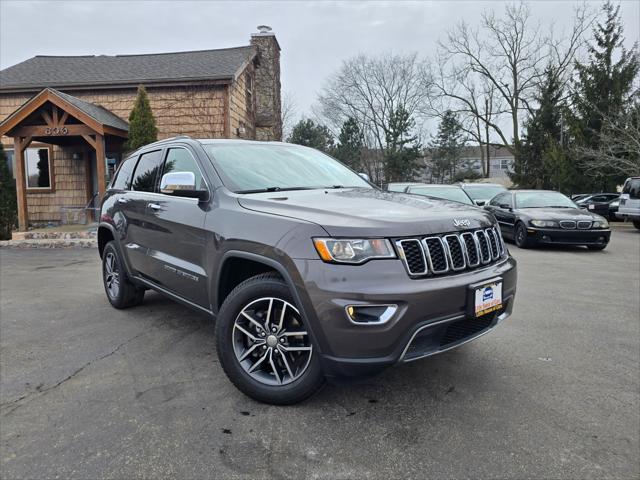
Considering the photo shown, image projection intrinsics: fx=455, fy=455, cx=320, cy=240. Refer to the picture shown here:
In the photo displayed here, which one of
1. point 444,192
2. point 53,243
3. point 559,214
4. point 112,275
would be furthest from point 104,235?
point 559,214

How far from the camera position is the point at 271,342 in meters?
2.74

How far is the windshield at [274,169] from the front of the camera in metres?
3.40

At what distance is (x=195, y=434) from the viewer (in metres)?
2.52

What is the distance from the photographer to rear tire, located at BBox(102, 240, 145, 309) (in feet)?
15.9

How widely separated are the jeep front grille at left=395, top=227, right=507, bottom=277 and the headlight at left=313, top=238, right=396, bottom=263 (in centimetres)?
9

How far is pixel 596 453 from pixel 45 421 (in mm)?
3066

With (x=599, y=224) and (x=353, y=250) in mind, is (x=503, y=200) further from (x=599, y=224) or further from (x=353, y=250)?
(x=353, y=250)

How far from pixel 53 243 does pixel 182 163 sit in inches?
389

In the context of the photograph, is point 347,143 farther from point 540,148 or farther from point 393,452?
point 393,452

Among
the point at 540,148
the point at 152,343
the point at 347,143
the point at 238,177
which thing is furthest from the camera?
the point at 347,143

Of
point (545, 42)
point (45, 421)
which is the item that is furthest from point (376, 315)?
point (545, 42)

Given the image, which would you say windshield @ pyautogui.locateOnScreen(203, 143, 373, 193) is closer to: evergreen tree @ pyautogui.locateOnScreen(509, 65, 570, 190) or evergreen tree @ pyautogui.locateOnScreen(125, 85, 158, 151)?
evergreen tree @ pyautogui.locateOnScreen(125, 85, 158, 151)

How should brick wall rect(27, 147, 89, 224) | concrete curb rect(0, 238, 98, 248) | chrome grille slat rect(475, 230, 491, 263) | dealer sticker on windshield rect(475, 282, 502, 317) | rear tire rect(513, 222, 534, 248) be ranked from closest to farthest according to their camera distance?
1. dealer sticker on windshield rect(475, 282, 502, 317)
2. chrome grille slat rect(475, 230, 491, 263)
3. rear tire rect(513, 222, 534, 248)
4. concrete curb rect(0, 238, 98, 248)
5. brick wall rect(27, 147, 89, 224)

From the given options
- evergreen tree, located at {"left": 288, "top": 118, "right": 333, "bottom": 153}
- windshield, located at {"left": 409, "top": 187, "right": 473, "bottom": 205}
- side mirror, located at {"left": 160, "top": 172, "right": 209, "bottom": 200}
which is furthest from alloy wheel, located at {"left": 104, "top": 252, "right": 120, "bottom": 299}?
evergreen tree, located at {"left": 288, "top": 118, "right": 333, "bottom": 153}
